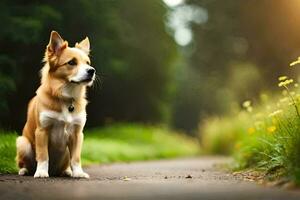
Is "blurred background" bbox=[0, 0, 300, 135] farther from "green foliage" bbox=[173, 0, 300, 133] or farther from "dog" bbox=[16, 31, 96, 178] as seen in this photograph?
"dog" bbox=[16, 31, 96, 178]

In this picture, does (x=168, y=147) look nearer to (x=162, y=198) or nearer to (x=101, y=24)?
(x=101, y=24)

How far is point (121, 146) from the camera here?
17.3 metres

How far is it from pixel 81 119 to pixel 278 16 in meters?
18.6

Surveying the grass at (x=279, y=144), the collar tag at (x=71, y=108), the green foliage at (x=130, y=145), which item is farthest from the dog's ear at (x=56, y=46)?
the green foliage at (x=130, y=145)

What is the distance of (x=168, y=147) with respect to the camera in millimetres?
22734

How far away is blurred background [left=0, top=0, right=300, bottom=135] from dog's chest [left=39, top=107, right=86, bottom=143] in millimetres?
9611

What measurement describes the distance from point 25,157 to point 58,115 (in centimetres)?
83

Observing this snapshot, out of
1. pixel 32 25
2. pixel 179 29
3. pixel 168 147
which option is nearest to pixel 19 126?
pixel 32 25

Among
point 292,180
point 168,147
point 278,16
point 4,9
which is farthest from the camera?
point 278,16

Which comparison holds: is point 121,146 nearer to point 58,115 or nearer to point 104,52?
point 104,52

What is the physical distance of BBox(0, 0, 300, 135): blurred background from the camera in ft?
60.4

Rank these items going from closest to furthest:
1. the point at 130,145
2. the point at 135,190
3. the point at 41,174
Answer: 1. the point at 135,190
2. the point at 41,174
3. the point at 130,145

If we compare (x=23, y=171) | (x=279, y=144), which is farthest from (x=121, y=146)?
(x=279, y=144)

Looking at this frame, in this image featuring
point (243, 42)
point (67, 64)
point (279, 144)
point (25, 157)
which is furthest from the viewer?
point (243, 42)
